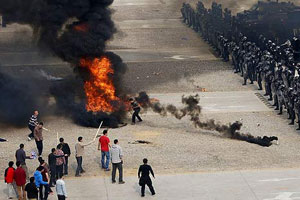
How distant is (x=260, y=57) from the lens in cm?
4059

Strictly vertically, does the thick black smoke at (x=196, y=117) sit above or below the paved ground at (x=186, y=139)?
above

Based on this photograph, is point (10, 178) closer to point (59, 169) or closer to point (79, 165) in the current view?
point (59, 169)

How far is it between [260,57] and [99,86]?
1038cm

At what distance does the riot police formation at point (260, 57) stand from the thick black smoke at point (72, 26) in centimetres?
663

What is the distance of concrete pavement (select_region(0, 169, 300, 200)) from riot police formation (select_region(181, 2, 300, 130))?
21.3ft

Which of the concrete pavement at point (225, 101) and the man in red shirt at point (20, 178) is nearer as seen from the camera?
the man in red shirt at point (20, 178)

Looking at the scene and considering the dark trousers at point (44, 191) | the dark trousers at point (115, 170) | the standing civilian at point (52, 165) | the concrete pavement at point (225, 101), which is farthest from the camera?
the concrete pavement at point (225, 101)

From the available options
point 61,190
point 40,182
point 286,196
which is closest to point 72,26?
point 40,182

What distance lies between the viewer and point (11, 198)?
25109mm

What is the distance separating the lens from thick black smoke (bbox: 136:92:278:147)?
30.3m

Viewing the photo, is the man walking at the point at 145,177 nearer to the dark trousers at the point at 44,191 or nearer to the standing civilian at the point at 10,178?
the dark trousers at the point at 44,191

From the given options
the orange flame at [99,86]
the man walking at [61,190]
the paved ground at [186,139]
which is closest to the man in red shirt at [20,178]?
the paved ground at [186,139]

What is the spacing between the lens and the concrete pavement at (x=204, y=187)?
24969 mm

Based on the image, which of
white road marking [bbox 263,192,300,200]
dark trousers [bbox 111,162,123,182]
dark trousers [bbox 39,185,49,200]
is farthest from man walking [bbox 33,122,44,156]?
white road marking [bbox 263,192,300,200]
